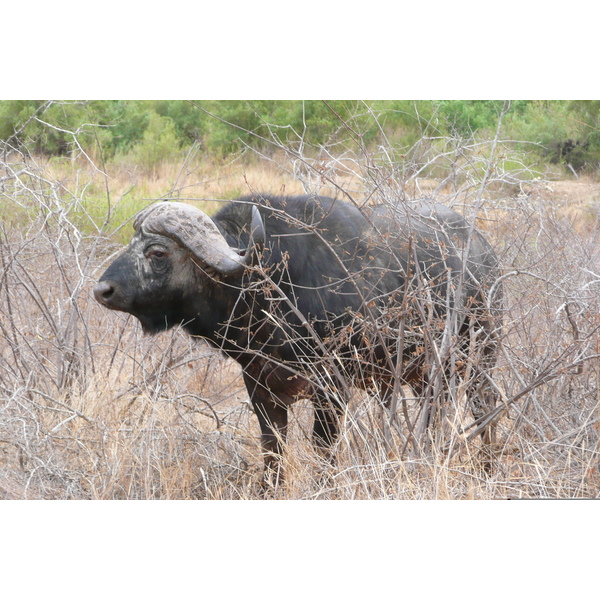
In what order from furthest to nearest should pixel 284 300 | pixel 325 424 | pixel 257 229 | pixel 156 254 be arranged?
pixel 325 424, pixel 284 300, pixel 156 254, pixel 257 229

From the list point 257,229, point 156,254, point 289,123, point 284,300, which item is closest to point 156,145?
point 289,123

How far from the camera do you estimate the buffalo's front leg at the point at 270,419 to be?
14.5 feet

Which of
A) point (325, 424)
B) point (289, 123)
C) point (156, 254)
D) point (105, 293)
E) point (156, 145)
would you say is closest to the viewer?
point (105, 293)

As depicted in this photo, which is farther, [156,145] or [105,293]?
[156,145]

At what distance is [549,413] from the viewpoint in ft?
14.5

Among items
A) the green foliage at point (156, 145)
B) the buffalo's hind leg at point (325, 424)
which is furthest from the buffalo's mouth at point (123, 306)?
the green foliage at point (156, 145)

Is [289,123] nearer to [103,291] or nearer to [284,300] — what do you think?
[284,300]

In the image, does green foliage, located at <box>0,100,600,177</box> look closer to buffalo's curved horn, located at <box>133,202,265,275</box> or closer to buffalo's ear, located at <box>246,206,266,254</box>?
buffalo's curved horn, located at <box>133,202,265,275</box>

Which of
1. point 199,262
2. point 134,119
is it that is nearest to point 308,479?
point 199,262

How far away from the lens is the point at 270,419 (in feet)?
14.6

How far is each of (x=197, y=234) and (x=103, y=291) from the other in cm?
60

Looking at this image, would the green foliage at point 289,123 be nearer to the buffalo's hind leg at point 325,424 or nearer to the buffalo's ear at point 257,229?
the buffalo's hind leg at point 325,424

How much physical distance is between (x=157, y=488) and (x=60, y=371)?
1409 millimetres

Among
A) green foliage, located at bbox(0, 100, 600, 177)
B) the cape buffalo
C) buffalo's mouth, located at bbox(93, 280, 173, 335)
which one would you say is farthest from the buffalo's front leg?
green foliage, located at bbox(0, 100, 600, 177)
